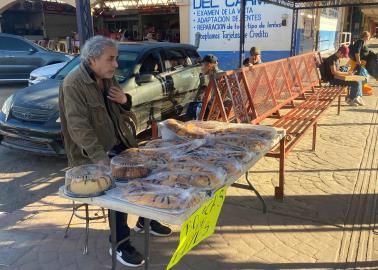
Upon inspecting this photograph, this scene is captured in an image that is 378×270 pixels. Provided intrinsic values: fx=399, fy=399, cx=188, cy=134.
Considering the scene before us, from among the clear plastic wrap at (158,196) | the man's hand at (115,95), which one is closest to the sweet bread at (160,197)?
the clear plastic wrap at (158,196)

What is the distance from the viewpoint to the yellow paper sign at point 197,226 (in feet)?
6.94

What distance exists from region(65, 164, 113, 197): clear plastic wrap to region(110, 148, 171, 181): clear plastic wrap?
11 cm

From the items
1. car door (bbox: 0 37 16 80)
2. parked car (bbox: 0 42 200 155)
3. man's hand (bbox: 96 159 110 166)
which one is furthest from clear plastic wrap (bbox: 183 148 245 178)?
car door (bbox: 0 37 16 80)

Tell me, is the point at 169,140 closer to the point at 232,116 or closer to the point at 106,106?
the point at 106,106

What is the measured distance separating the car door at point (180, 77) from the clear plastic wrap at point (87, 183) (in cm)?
431

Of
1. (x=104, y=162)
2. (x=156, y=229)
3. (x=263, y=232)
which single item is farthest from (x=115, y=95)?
(x=263, y=232)

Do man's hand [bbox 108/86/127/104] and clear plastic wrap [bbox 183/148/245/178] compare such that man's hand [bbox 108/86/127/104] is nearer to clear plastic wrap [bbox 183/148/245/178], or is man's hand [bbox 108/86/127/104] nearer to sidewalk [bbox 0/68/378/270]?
clear plastic wrap [bbox 183/148/245/178]

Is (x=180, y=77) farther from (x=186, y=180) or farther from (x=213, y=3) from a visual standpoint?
(x=213, y=3)

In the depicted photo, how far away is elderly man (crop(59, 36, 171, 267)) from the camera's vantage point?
2.64 metres

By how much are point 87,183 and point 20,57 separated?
10864 millimetres

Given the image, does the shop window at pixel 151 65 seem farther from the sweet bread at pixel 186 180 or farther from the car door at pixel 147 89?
the sweet bread at pixel 186 180

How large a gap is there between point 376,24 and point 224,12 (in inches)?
2789

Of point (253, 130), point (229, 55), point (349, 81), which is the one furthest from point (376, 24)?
point (253, 130)

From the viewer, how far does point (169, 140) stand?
316cm
